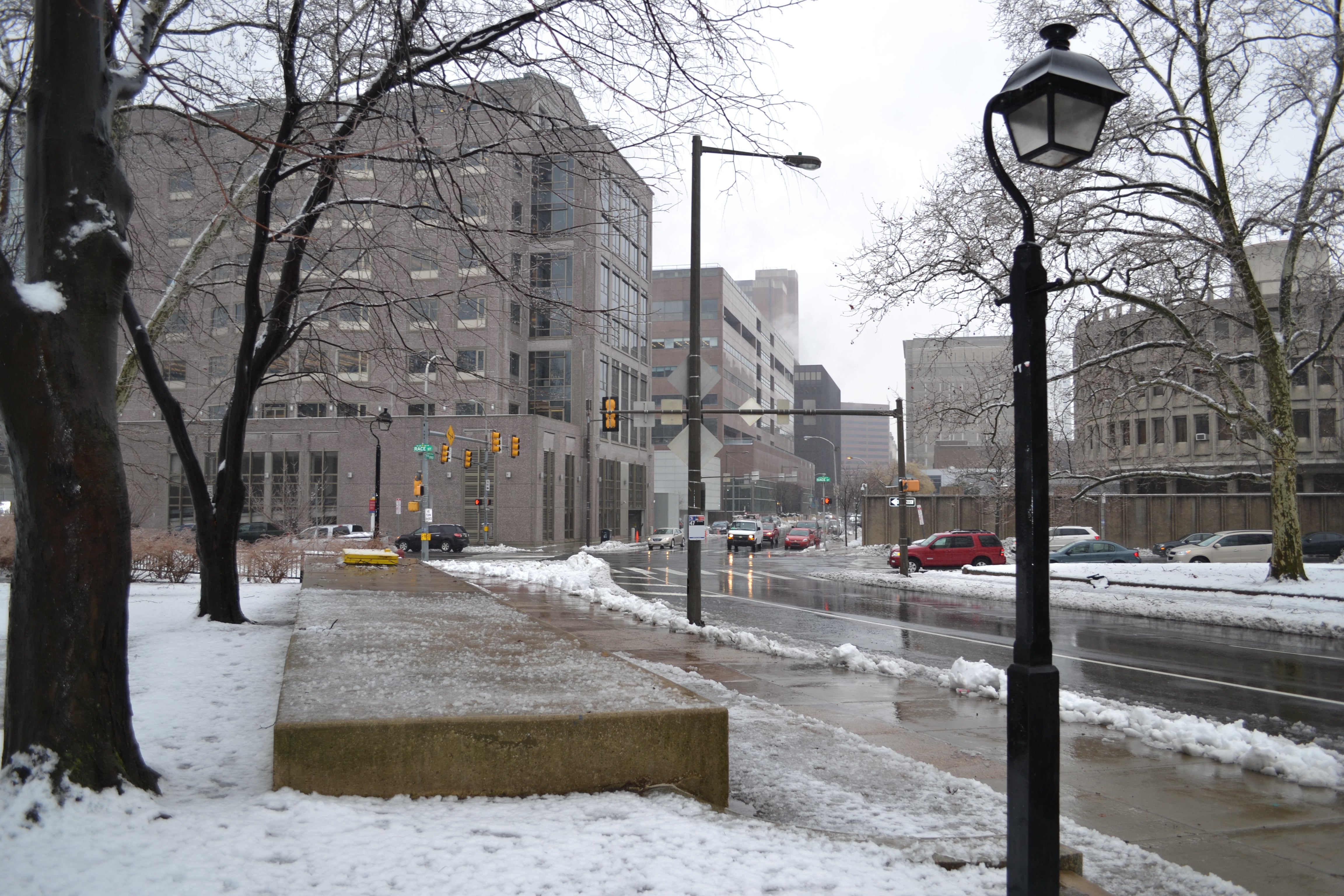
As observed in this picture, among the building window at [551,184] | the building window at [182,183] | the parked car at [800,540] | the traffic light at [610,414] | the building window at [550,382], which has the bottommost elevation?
the parked car at [800,540]

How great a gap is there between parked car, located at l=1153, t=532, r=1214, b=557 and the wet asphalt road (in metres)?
21.3

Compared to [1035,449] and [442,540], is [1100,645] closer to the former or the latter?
[1035,449]

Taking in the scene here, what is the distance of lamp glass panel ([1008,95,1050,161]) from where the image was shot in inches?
160

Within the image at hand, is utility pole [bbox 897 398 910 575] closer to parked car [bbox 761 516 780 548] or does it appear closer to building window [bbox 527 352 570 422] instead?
parked car [bbox 761 516 780 548]

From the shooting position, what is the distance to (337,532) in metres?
50.2

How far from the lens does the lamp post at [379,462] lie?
21.4m

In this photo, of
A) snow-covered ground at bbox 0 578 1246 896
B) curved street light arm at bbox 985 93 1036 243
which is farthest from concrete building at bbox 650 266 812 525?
curved street light arm at bbox 985 93 1036 243

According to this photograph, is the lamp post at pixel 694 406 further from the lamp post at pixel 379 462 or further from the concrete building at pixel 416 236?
the lamp post at pixel 379 462

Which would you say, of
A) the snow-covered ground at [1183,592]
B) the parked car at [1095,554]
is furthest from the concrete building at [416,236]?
the parked car at [1095,554]

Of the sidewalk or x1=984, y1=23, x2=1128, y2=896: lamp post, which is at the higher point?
x1=984, y1=23, x2=1128, y2=896: lamp post

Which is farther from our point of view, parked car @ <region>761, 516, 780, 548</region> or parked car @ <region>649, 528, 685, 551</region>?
parked car @ <region>761, 516, 780, 548</region>

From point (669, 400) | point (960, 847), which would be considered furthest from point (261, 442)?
point (960, 847)

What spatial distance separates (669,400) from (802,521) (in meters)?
104

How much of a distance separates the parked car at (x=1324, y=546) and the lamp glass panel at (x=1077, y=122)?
1778 inches
